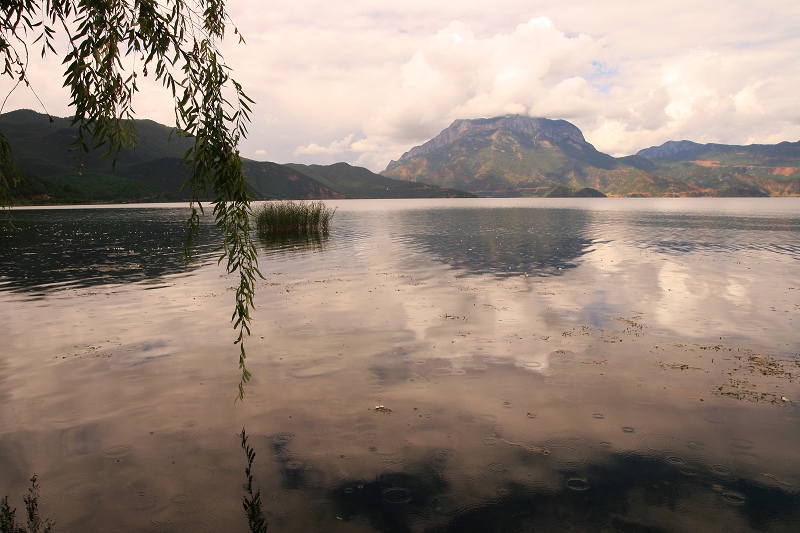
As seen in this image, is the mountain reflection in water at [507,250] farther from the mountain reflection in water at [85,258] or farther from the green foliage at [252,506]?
the green foliage at [252,506]

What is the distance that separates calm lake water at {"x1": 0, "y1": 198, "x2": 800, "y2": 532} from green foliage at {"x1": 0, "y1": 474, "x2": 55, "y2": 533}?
0.60 ft

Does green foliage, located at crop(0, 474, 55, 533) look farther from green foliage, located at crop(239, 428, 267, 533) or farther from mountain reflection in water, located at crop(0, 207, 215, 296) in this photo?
mountain reflection in water, located at crop(0, 207, 215, 296)

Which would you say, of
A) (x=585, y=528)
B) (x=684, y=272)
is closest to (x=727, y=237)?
(x=684, y=272)

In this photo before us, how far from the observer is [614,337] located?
17734mm

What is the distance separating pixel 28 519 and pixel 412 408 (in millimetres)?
7770

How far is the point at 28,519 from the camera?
770 cm

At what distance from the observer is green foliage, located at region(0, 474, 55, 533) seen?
7.46m

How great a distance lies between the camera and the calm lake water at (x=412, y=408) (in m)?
8.15

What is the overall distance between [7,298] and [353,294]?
61.1 feet

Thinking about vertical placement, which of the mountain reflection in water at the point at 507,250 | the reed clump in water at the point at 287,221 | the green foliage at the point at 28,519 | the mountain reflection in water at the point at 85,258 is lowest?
the mountain reflection in water at the point at 507,250

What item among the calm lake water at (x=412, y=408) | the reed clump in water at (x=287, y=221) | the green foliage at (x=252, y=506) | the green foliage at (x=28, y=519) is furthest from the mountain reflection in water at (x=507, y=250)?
the green foliage at (x=28, y=519)

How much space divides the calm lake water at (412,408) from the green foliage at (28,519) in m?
0.18

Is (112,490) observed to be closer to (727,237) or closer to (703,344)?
(703,344)

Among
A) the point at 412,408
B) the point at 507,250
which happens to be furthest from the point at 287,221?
the point at 412,408
